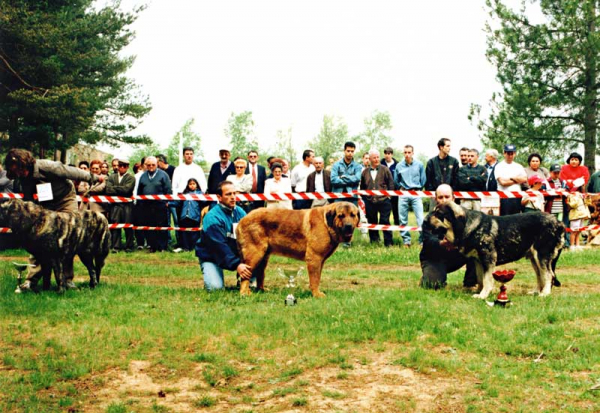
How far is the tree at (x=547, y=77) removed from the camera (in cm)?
2161

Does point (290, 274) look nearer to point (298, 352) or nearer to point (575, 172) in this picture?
point (298, 352)

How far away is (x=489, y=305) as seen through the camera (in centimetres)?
793

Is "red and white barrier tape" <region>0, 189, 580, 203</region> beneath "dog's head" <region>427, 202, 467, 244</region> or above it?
above

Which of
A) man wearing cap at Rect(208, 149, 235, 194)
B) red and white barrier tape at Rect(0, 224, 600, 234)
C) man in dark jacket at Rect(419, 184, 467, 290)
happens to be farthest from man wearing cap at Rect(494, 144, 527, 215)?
man wearing cap at Rect(208, 149, 235, 194)

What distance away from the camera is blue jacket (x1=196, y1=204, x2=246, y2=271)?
9234mm

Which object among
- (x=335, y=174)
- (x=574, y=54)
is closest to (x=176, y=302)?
(x=335, y=174)

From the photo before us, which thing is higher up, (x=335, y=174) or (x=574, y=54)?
(x=574, y=54)

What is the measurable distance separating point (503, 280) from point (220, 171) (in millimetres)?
9473

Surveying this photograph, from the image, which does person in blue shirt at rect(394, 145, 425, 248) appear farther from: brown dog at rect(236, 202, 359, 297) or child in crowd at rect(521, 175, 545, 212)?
brown dog at rect(236, 202, 359, 297)

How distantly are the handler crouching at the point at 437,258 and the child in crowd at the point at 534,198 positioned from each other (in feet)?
16.0

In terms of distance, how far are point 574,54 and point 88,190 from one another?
698 inches

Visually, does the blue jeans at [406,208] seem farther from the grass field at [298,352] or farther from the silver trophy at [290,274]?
the silver trophy at [290,274]

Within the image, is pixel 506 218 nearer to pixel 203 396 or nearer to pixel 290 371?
pixel 290 371

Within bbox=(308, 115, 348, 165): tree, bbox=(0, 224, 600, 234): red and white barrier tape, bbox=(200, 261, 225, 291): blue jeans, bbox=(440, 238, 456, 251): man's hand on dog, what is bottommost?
bbox=(200, 261, 225, 291): blue jeans
